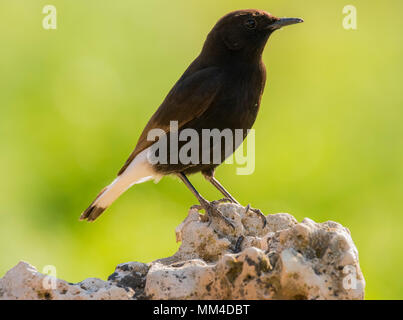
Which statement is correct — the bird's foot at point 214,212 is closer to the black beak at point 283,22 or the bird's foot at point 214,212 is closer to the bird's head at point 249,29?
the bird's head at point 249,29

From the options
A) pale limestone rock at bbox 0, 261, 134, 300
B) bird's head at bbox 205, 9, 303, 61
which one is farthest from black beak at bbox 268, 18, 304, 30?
pale limestone rock at bbox 0, 261, 134, 300

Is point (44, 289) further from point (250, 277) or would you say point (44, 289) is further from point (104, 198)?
point (104, 198)

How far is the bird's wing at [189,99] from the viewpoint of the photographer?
6527 millimetres

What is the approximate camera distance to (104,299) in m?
4.36

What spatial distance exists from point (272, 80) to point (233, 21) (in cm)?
543

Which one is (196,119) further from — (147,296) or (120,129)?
(120,129)

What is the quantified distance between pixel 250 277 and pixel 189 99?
9.06 ft

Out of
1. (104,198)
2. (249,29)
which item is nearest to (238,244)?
(249,29)

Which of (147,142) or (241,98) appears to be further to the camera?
(147,142)

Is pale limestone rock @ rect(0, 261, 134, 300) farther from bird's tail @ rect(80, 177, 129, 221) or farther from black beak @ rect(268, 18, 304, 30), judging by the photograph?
black beak @ rect(268, 18, 304, 30)

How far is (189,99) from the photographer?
6.61 metres

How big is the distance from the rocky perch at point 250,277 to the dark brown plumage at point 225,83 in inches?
72.5

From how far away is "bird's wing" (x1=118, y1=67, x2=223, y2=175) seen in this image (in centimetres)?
653
